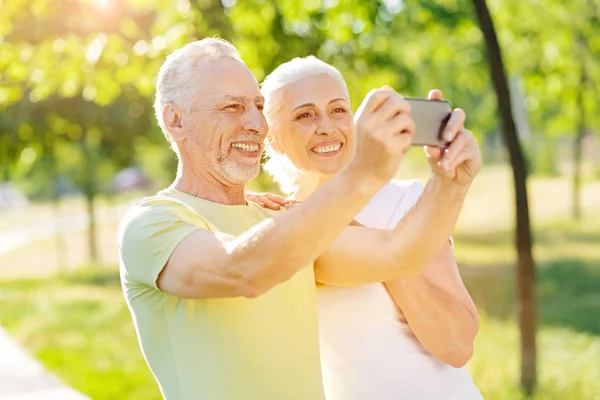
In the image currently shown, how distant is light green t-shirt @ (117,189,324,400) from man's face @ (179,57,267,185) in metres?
0.14

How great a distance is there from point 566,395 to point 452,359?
15.6 feet

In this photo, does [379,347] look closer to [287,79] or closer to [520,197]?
[287,79]

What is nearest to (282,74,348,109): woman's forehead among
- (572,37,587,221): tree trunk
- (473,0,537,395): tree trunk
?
(473,0,537,395): tree trunk

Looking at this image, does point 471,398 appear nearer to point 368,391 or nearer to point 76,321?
point 368,391

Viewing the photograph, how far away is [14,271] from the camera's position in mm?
25234

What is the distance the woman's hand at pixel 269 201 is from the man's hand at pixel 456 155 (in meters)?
0.56

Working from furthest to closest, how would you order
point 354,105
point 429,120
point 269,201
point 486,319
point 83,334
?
point 83,334, point 486,319, point 354,105, point 269,201, point 429,120

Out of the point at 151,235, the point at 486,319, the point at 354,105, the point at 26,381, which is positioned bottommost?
the point at 486,319

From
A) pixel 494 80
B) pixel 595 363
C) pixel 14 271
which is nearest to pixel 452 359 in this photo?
pixel 494 80

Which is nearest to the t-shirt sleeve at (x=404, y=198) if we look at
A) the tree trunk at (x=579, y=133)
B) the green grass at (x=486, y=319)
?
the green grass at (x=486, y=319)

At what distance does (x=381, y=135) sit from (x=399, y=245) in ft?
2.18

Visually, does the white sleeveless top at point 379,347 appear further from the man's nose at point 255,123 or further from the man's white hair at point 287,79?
the man's nose at point 255,123

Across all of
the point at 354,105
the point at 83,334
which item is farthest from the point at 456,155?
the point at 83,334

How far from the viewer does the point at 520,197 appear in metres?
6.24
